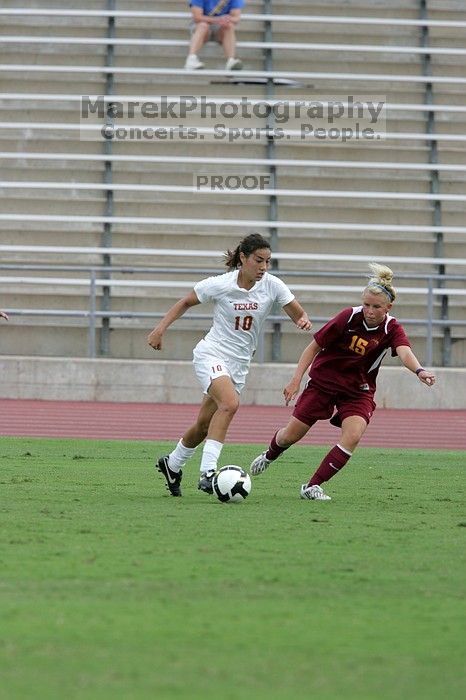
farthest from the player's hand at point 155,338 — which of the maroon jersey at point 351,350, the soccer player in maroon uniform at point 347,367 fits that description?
the maroon jersey at point 351,350

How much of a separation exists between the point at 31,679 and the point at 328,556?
8.31ft

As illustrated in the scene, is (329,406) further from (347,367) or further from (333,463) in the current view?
(333,463)

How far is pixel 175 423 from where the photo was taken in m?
15.8

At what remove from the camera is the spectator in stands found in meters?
22.4

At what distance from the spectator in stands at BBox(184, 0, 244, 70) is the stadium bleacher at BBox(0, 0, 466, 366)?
0.37 metres

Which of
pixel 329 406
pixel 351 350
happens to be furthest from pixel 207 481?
pixel 351 350

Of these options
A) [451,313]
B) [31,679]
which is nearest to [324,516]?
[31,679]

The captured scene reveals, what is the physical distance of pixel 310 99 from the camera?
74.7 ft

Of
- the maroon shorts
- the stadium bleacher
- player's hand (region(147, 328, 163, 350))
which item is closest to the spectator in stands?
the stadium bleacher

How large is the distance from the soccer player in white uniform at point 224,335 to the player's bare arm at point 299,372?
0.56 ft

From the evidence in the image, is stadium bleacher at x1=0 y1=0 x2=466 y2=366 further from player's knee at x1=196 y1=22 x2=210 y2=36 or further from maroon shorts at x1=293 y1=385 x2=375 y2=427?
maroon shorts at x1=293 y1=385 x2=375 y2=427

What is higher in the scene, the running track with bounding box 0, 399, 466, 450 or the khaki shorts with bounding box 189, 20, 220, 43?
the khaki shorts with bounding box 189, 20, 220, 43

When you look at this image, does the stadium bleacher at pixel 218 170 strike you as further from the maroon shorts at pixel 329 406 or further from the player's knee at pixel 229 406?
the player's knee at pixel 229 406

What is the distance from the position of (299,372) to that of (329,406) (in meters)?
0.48
